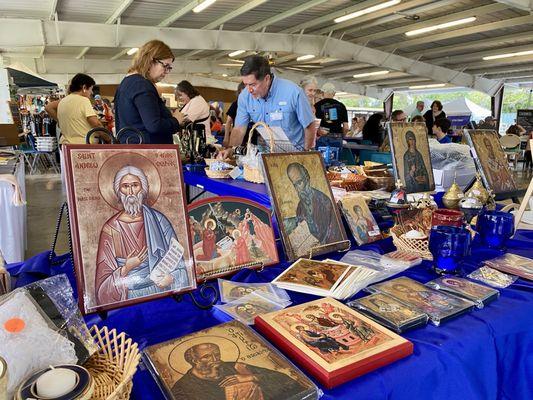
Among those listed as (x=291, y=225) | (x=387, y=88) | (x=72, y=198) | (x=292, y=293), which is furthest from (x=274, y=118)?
(x=387, y=88)

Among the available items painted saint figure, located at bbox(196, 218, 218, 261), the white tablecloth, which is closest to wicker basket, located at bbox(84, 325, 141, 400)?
painted saint figure, located at bbox(196, 218, 218, 261)

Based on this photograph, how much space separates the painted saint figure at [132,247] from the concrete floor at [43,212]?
1.57m

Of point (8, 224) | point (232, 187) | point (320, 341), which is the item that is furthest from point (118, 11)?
point (320, 341)

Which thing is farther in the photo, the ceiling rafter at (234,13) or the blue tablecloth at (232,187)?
the ceiling rafter at (234,13)

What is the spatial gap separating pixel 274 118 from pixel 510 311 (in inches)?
70.0

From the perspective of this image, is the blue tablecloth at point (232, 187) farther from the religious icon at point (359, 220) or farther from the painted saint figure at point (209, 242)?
the painted saint figure at point (209, 242)

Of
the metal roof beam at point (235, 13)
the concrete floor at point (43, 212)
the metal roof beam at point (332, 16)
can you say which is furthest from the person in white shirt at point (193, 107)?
the metal roof beam at point (332, 16)

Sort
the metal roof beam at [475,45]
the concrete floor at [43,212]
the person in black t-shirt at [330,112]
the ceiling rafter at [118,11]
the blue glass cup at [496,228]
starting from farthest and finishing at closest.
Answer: the metal roof beam at [475,45]
the ceiling rafter at [118,11]
the person in black t-shirt at [330,112]
the concrete floor at [43,212]
the blue glass cup at [496,228]

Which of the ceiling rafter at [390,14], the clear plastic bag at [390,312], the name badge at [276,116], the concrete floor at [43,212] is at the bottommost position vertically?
the concrete floor at [43,212]

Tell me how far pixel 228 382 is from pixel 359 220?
0.84 meters

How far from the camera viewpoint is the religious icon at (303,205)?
110 cm

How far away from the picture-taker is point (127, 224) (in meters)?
0.74

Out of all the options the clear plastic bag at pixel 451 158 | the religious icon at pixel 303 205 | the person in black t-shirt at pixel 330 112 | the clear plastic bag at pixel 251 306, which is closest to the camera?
A: the clear plastic bag at pixel 251 306

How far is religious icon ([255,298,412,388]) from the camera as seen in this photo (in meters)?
0.61
